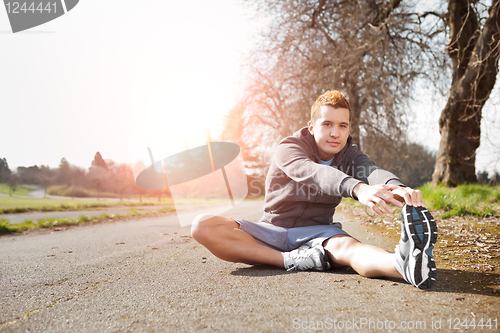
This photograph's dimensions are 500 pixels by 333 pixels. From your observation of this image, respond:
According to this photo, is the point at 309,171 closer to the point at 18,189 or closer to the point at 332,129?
the point at 332,129

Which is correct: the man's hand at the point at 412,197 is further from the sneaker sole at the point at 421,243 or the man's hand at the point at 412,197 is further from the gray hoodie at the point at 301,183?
the gray hoodie at the point at 301,183

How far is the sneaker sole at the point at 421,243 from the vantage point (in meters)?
1.52

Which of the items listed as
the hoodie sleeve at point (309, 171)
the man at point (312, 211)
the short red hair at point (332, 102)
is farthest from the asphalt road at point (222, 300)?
the short red hair at point (332, 102)

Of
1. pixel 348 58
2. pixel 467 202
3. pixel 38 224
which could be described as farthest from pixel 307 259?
pixel 348 58

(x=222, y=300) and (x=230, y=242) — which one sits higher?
(x=230, y=242)

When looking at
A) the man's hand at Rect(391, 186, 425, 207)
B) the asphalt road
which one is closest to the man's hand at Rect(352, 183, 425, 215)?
the man's hand at Rect(391, 186, 425, 207)

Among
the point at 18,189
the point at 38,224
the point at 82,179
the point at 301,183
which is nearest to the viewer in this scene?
the point at 301,183

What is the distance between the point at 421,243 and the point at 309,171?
75 cm

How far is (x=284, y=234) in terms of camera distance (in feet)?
7.84

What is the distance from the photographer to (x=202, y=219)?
2.29 m

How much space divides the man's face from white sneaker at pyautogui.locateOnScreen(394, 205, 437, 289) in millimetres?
933

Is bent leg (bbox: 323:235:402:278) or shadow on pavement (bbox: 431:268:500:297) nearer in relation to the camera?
shadow on pavement (bbox: 431:268:500:297)

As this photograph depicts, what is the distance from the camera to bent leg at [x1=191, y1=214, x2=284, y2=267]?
2.26 m

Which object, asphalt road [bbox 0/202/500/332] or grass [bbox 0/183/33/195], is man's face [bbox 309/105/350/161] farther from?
grass [bbox 0/183/33/195]
